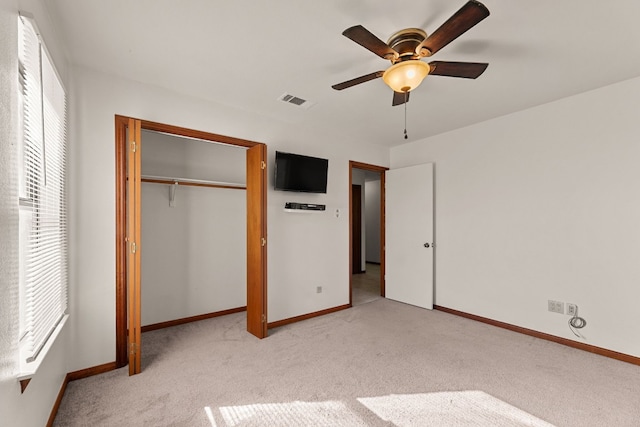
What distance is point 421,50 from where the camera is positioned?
1.90 meters

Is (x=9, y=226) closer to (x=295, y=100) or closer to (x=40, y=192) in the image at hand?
(x=40, y=192)

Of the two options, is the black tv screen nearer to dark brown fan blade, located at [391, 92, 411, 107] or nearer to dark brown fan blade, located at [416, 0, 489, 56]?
dark brown fan blade, located at [391, 92, 411, 107]

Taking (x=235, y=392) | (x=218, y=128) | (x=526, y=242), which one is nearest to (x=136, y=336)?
(x=235, y=392)

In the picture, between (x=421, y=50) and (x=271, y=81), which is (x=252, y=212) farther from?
(x=421, y=50)

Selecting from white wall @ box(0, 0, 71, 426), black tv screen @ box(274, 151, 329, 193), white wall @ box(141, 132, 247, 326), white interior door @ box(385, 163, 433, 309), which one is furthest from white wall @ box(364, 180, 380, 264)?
white wall @ box(0, 0, 71, 426)

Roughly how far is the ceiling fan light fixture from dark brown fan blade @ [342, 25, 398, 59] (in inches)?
3.3

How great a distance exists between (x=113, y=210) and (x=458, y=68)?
2930mm

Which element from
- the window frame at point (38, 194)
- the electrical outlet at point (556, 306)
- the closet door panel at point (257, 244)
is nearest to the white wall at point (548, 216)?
the electrical outlet at point (556, 306)

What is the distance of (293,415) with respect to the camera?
6.41 feet

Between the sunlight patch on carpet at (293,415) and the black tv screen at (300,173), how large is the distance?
221 centimetres

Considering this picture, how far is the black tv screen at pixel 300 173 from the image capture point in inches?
138

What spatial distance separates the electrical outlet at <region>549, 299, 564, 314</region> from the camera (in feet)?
10.1

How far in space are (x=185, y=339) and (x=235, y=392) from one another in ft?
4.14

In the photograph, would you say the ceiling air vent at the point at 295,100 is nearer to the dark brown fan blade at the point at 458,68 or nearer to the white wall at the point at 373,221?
the dark brown fan blade at the point at 458,68
